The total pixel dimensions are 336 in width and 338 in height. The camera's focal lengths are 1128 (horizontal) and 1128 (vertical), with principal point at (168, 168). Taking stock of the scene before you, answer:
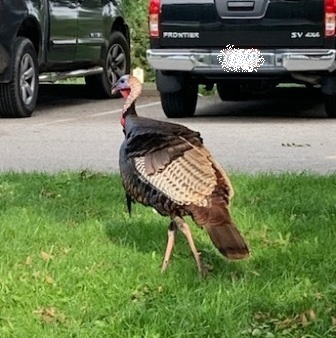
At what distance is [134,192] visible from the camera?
15.7ft

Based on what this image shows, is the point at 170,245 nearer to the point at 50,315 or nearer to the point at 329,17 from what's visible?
the point at 50,315

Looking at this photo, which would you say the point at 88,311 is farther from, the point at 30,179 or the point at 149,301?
the point at 30,179

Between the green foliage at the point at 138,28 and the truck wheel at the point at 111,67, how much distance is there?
3248mm

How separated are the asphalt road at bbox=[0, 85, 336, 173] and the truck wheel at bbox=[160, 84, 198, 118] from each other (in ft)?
0.49

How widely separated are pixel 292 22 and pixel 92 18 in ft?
11.1

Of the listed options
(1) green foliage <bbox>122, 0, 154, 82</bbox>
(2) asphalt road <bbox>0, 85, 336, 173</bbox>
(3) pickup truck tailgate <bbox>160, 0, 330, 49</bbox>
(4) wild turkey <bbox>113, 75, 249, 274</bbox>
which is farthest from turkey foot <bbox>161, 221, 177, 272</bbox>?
(1) green foliage <bbox>122, 0, 154, 82</bbox>

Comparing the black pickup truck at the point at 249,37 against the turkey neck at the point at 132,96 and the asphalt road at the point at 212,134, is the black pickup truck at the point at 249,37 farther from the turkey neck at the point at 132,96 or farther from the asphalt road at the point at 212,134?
the turkey neck at the point at 132,96

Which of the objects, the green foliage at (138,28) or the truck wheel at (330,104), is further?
the green foliage at (138,28)

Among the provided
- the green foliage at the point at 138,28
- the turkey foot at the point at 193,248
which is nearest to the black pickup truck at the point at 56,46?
the green foliage at the point at 138,28

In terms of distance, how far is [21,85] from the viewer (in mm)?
11211

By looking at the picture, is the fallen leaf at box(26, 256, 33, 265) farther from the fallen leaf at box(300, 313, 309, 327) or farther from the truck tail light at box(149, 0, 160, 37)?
the truck tail light at box(149, 0, 160, 37)

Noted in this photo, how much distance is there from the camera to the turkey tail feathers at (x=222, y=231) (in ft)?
13.9

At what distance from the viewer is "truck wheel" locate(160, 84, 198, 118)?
36.5ft

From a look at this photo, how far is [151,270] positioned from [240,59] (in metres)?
5.95
